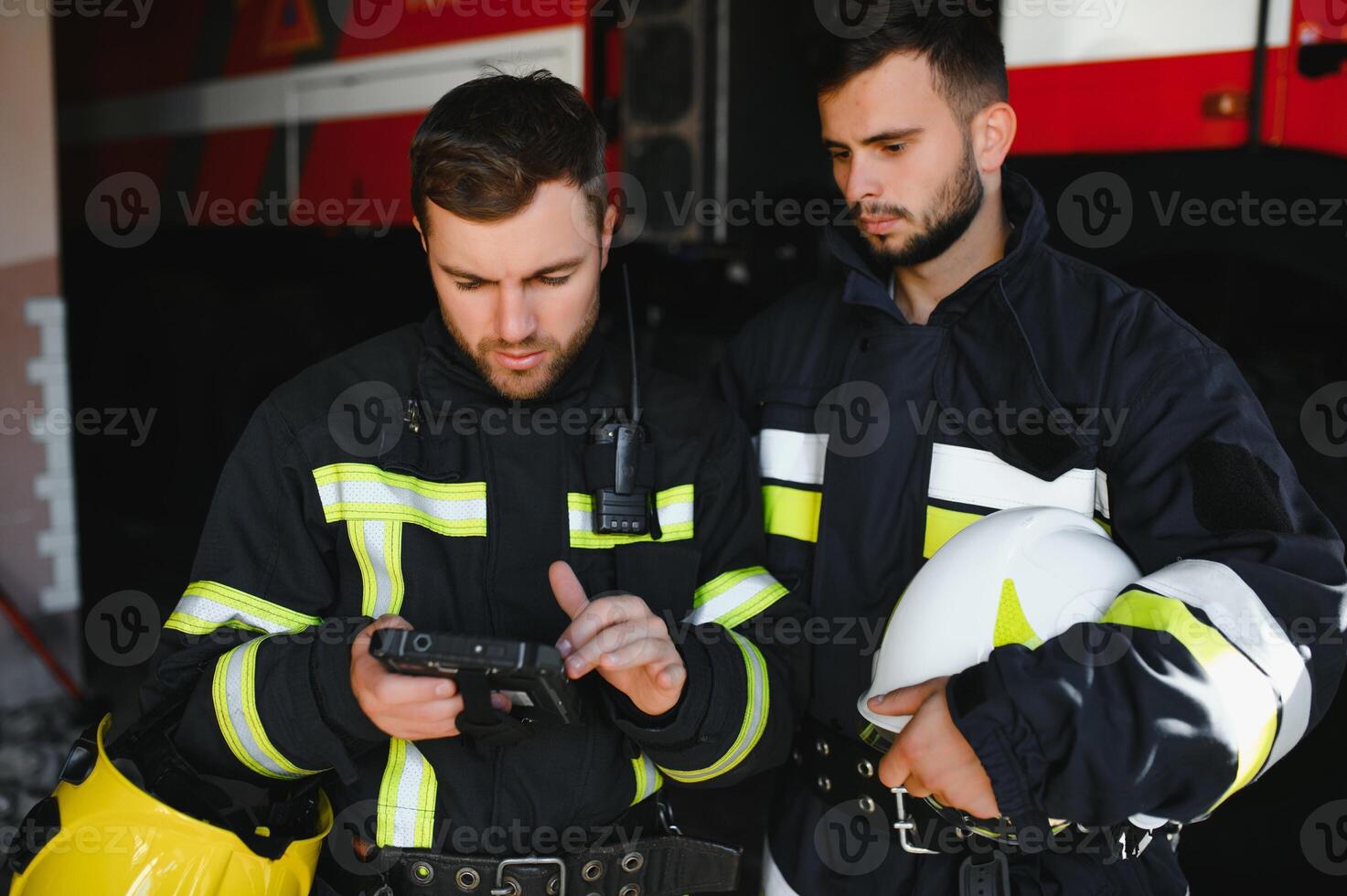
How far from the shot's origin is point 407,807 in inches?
59.4

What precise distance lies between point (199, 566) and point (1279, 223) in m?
2.23

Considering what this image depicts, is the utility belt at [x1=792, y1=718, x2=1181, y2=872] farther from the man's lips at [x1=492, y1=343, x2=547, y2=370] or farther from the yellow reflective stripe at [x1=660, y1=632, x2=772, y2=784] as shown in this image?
the man's lips at [x1=492, y1=343, x2=547, y2=370]

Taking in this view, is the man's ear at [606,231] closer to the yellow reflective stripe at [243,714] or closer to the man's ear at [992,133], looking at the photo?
the man's ear at [992,133]

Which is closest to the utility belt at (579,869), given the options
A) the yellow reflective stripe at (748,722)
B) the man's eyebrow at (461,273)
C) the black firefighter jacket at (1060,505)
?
the yellow reflective stripe at (748,722)

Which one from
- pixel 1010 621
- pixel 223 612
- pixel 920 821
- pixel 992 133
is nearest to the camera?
pixel 1010 621

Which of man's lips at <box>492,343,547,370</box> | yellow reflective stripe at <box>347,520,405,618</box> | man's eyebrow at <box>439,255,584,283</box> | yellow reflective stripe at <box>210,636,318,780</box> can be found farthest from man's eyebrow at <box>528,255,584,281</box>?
yellow reflective stripe at <box>210,636,318,780</box>

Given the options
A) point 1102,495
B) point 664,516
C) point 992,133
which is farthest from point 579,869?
point 992,133

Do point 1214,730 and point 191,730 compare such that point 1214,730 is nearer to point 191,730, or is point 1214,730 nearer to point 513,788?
point 513,788

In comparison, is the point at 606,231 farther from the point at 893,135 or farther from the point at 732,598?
the point at 732,598

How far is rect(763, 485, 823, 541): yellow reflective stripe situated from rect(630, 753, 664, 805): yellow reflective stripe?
1.36 ft

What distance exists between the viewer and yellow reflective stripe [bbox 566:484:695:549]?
1645 mm

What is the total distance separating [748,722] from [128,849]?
0.77m

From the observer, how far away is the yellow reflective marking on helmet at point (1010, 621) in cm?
141

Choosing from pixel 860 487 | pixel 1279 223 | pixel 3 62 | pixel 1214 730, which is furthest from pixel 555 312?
pixel 3 62
